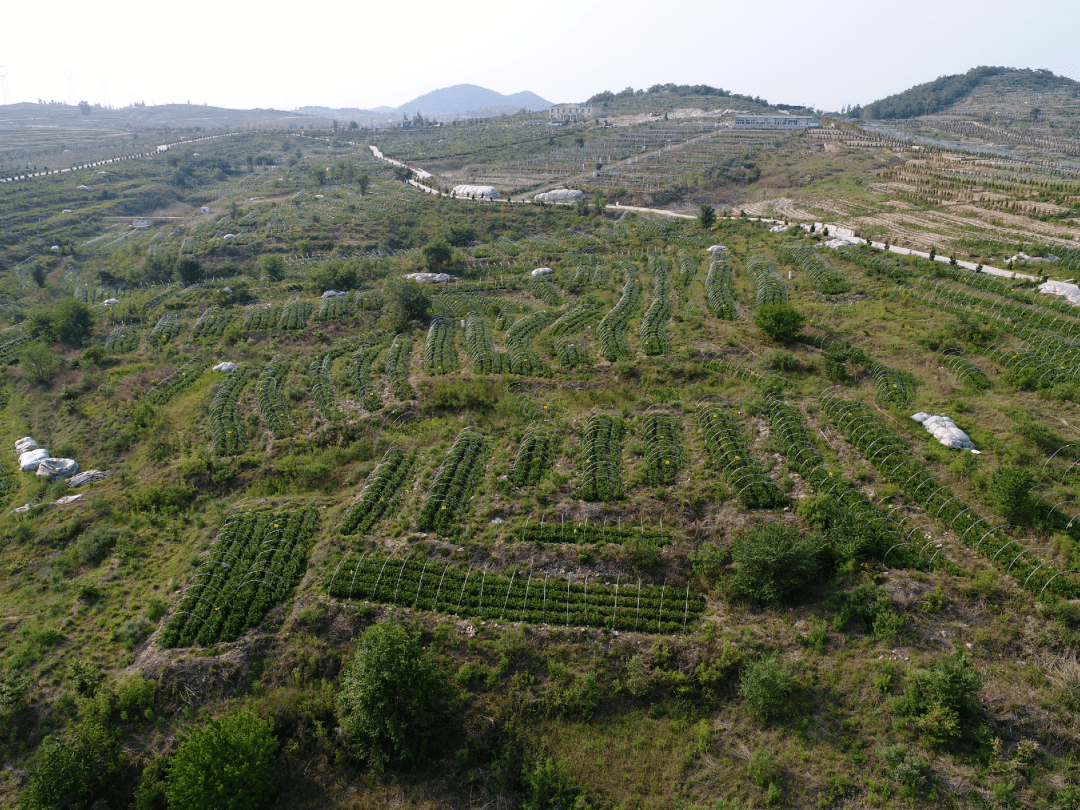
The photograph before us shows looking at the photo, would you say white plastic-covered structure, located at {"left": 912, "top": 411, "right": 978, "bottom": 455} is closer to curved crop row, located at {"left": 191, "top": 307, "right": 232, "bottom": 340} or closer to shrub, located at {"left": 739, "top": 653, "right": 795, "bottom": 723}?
shrub, located at {"left": 739, "top": 653, "right": 795, "bottom": 723}

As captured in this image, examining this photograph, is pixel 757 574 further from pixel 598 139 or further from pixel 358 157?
pixel 358 157

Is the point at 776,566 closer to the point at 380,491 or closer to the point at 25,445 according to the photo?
the point at 380,491

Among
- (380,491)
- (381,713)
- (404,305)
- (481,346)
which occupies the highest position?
(404,305)

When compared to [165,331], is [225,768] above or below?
below

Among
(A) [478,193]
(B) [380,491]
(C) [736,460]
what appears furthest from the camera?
(A) [478,193]

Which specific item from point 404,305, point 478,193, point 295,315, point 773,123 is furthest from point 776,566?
point 773,123

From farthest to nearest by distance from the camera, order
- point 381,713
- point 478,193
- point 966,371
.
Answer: point 478,193 < point 966,371 < point 381,713
